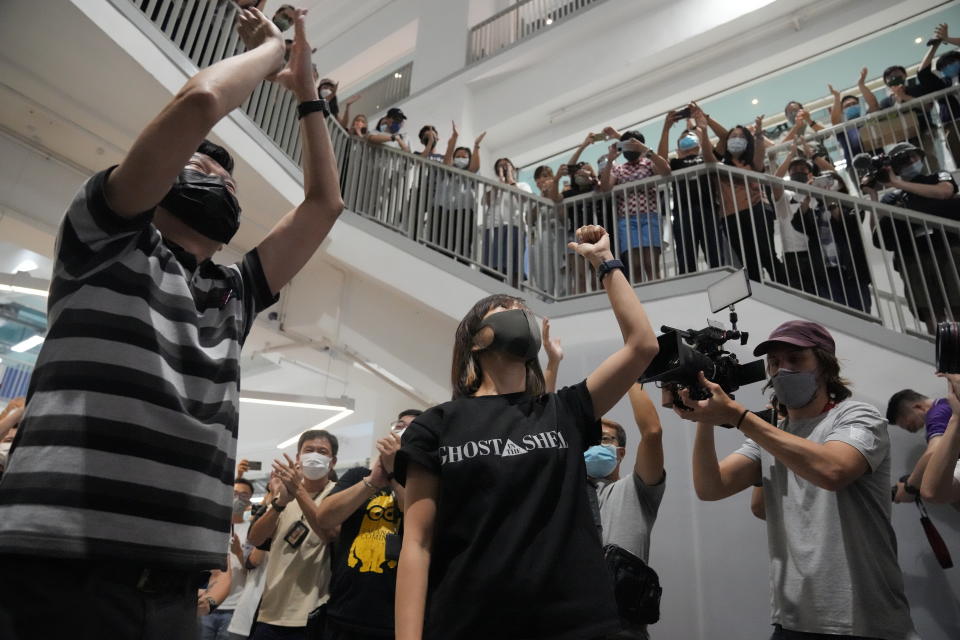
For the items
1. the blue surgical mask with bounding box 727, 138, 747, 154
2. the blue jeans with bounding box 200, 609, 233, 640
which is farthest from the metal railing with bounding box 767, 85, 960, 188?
the blue jeans with bounding box 200, 609, 233, 640

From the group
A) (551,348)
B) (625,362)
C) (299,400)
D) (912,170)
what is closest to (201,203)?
(625,362)

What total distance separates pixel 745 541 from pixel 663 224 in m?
2.76

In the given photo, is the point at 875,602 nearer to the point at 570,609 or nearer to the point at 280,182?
the point at 570,609

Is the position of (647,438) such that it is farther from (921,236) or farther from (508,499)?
(921,236)

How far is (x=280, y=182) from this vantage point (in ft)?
19.4

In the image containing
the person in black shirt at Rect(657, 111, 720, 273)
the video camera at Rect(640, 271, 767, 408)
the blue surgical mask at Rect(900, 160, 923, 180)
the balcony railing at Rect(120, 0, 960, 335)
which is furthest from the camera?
the person in black shirt at Rect(657, 111, 720, 273)

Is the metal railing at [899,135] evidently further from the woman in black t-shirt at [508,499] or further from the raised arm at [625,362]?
the woman in black t-shirt at [508,499]

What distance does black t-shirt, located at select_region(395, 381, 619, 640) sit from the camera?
49.8 inches

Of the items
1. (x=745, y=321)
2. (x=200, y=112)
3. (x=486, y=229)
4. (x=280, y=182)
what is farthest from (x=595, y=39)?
(x=200, y=112)

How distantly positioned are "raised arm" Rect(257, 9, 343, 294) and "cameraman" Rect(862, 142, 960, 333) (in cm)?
439

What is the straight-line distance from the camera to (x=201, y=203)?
1262 millimetres

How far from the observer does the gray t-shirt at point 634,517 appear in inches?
103

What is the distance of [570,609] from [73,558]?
93cm

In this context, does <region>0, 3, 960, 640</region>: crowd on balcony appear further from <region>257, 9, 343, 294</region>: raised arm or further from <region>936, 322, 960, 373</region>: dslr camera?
<region>936, 322, 960, 373</region>: dslr camera
